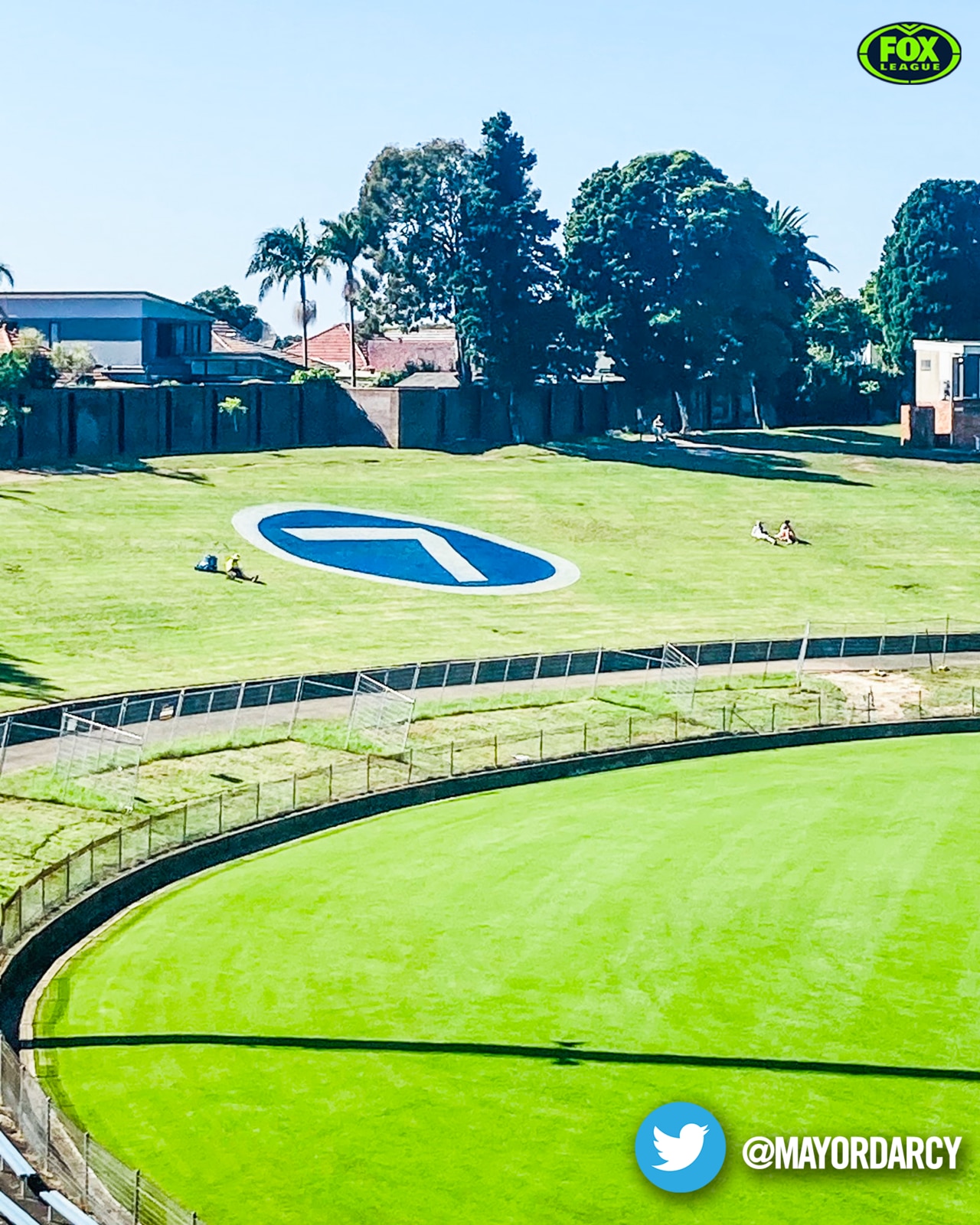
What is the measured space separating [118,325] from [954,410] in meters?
49.7

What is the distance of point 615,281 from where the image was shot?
113m

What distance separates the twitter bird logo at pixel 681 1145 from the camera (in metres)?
27.2

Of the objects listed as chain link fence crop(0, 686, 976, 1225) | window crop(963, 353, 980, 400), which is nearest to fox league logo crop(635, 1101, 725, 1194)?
chain link fence crop(0, 686, 976, 1225)

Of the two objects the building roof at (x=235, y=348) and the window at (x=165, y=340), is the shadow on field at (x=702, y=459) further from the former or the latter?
the building roof at (x=235, y=348)

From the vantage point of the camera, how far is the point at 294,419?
336ft

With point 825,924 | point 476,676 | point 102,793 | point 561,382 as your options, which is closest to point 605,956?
point 825,924

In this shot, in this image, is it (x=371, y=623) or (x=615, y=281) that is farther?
(x=615, y=281)

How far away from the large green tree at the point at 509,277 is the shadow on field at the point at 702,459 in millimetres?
5426

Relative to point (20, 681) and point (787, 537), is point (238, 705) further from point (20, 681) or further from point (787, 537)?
point (787, 537)

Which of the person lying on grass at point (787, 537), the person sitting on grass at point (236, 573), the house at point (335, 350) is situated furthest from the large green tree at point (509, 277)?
the person sitting on grass at point (236, 573)

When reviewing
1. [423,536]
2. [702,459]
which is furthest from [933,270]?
[423,536]

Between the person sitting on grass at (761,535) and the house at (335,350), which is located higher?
the house at (335,350)

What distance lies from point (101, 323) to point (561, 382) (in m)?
27.0

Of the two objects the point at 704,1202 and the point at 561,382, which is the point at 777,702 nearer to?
the point at 704,1202
